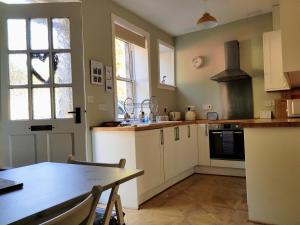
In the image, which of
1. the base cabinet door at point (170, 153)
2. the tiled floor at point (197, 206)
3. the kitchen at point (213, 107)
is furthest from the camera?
the base cabinet door at point (170, 153)

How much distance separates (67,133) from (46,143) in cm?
23

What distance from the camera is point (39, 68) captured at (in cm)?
268

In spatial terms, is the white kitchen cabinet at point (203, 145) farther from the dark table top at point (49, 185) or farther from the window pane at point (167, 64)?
the dark table top at point (49, 185)

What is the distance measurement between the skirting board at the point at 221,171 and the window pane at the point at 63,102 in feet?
8.44

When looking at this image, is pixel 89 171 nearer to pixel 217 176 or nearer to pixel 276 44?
pixel 217 176

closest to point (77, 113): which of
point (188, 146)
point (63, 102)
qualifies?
point (63, 102)

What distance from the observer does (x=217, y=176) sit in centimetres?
415

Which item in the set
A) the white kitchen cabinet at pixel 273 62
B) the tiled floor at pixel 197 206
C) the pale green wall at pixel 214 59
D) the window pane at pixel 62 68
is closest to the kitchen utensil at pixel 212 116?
the pale green wall at pixel 214 59

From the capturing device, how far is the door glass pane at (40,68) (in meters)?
2.66

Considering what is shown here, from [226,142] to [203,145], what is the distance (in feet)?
1.31

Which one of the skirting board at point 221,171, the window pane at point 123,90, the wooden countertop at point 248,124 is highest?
the window pane at point 123,90

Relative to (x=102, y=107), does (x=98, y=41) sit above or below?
above

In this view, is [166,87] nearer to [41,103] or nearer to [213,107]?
[213,107]

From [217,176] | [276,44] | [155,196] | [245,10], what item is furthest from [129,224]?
[245,10]
